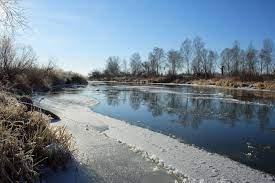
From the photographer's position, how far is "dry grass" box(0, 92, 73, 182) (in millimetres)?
4055

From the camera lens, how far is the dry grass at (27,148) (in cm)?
405

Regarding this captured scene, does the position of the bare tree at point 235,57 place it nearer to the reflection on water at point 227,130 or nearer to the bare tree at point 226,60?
the bare tree at point 226,60

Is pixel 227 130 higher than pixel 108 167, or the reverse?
pixel 108 167

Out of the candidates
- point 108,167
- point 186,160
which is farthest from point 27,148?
point 186,160

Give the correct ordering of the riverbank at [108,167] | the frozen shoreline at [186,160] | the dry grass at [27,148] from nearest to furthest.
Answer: the dry grass at [27,148] < the riverbank at [108,167] < the frozen shoreline at [186,160]

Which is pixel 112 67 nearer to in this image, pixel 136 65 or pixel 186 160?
pixel 136 65

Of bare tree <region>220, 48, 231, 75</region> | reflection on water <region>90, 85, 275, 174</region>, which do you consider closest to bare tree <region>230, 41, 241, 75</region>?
bare tree <region>220, 48, 231, 75</region>

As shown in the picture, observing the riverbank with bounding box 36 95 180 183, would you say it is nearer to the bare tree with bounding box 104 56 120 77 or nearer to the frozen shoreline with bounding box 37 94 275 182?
the frozen shoreline with bounding box 37 94 275 182

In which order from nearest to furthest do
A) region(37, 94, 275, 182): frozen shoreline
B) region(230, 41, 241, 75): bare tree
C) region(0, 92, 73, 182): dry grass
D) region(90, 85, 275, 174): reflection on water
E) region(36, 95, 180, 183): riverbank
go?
1. region(0, 92, 73, 182): dry grass
2. region(36, 95, 180, 183): riverbank
3. region(37, 94, 275, 182): frozen shoreline
4. region(90, 85, 275, 174): reflection on water
5. region(230, 41, 241, 75): bare tree

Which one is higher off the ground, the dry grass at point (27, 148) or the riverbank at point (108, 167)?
the dry grass at point (27, 148)

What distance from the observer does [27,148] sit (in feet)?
15.3

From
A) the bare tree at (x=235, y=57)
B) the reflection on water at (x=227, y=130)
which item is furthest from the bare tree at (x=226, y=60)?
the reflection on water at (x=227, y=130)

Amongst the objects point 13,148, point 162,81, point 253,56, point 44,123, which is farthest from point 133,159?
point 253,56

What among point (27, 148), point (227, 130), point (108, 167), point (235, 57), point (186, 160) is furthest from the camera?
point (235, 57)
